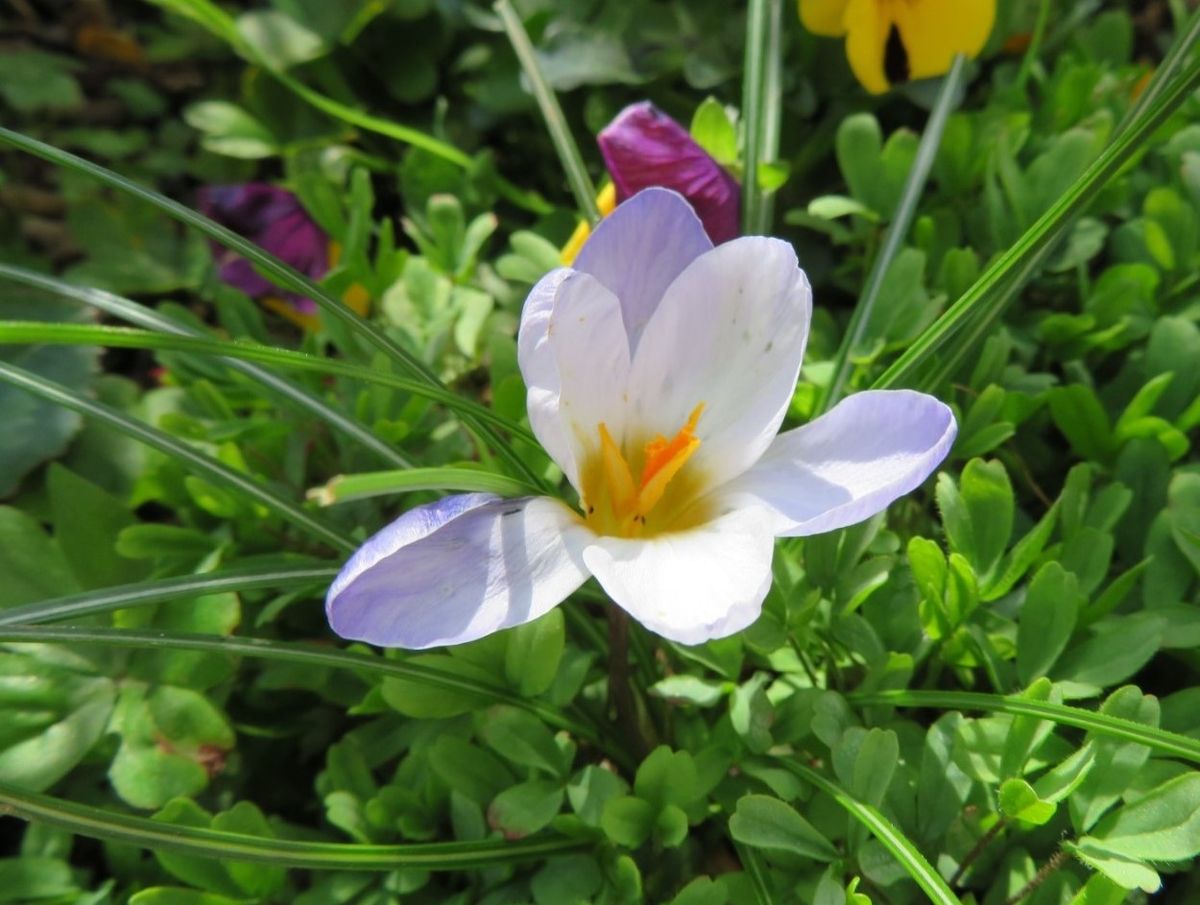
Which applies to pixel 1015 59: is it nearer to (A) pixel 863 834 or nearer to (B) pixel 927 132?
(B) pixel 927 132

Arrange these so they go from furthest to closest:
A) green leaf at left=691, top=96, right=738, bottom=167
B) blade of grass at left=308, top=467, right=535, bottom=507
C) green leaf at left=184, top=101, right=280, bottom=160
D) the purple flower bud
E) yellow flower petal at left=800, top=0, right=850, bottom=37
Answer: green leaf at left=184, top=101, right=280, bottom=160 → the purple flower bud → yellow flower petal at left=800, top=0, right=850, bottom=37 → green leaf at left=691, top=96, right=738, bottom=167 → blade of grass at left=308, top=467, right=535, bottom=507

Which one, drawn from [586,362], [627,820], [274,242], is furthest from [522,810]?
[274,242]

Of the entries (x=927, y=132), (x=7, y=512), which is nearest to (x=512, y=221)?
(x=927, y=132)

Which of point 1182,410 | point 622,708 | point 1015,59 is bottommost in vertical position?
point 622,708

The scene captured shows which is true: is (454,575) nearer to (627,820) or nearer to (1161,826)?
(627,820)

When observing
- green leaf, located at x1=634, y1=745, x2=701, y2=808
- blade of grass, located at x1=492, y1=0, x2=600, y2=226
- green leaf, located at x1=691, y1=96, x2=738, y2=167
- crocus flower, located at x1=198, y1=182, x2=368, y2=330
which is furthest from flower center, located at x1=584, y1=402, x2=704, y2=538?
crocus flower, located at x1=198, y1=182, x2=368, y2=330

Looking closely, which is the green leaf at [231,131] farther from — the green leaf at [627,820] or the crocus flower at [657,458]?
the green leaf at [627,820]

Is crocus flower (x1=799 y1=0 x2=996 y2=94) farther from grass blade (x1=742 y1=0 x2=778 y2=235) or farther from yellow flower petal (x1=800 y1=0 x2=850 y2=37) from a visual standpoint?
grass blade (x1=742 y1=0 x2=778 y2=235)
